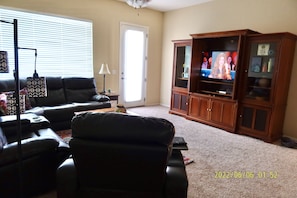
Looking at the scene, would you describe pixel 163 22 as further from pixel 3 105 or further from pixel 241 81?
pixel 3 105

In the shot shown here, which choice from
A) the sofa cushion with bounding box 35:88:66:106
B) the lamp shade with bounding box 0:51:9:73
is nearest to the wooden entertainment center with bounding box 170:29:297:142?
the sofa cushion with bounding box 35:88:66:106

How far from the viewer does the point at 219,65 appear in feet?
14.9

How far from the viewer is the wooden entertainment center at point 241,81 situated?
12.0 feet

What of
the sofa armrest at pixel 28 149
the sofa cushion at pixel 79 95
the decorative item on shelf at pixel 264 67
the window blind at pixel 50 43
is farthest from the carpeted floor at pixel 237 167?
the window blind at pixel 50 43

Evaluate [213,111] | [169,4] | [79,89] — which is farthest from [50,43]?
[213,111]

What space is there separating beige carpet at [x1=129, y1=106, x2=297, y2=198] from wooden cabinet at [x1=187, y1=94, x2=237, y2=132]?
265mm

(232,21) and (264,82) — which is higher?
(232,21)

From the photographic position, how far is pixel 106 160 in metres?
1.30

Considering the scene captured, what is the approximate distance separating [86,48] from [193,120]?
3150 mm

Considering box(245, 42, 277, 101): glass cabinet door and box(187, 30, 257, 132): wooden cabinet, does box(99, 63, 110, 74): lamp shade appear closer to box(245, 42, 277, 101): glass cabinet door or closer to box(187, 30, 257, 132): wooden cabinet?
box(187, 30, 257, 132): wooden cabinet

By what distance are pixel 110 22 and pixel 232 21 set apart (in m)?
2.97

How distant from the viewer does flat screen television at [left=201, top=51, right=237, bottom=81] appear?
433 cm

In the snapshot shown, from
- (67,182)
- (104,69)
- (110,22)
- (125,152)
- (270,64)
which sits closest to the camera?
(125,152)
